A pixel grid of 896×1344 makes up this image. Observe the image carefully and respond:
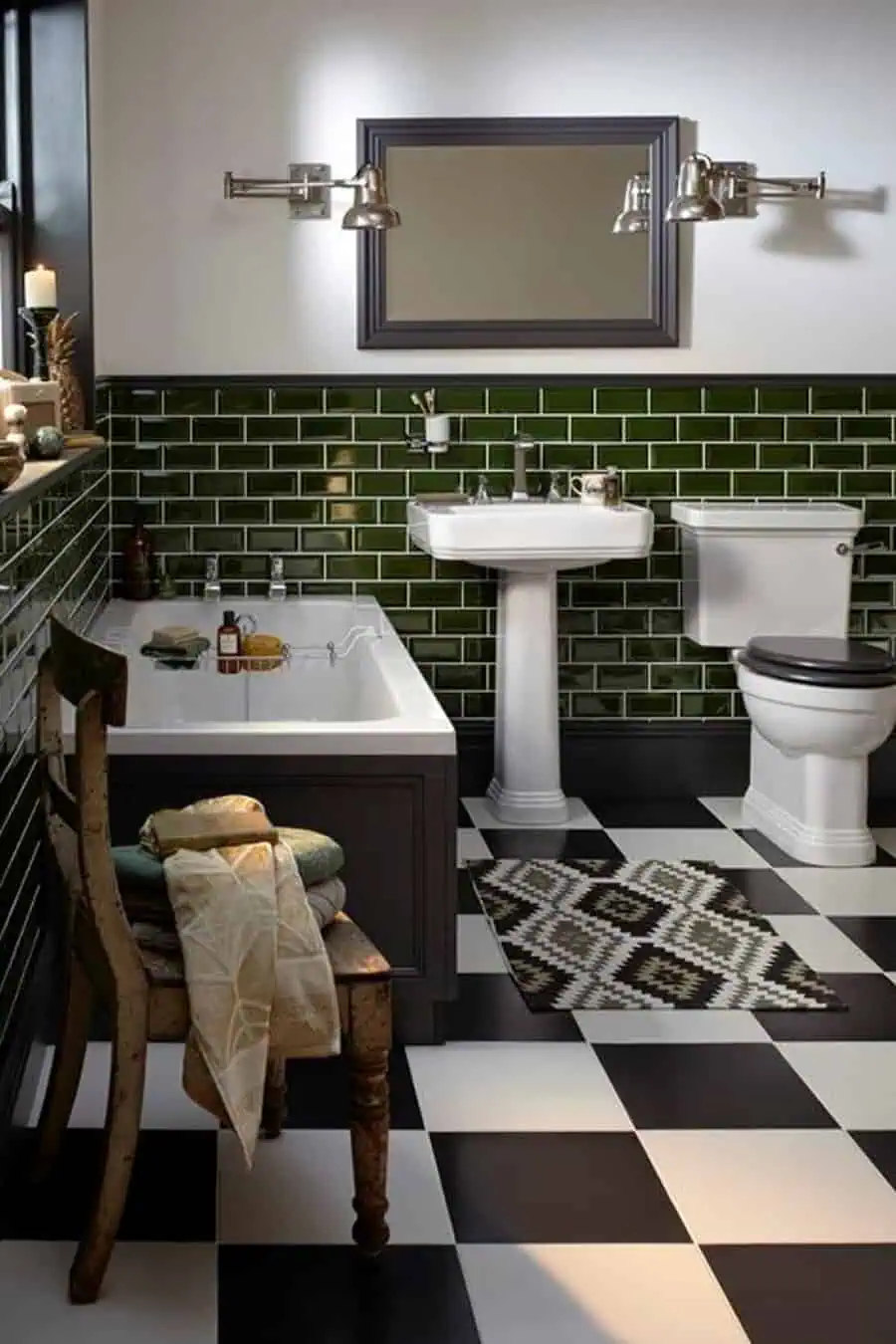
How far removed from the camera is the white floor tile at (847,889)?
14.8ft

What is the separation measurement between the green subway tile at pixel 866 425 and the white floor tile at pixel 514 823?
1.39 m

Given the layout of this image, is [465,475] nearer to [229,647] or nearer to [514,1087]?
[229,647]

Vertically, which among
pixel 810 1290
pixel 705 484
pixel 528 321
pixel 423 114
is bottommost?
pixel 810 1290

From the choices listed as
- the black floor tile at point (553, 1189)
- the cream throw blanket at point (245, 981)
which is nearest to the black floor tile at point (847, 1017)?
the black floor tile at point (553, 1189)

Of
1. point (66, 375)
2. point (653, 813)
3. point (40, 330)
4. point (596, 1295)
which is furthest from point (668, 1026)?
point (66, 375)

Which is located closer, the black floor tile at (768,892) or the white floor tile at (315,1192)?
the white floor tile at (315,1192)

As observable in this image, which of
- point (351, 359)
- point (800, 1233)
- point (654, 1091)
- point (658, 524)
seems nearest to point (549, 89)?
point (351, 359)

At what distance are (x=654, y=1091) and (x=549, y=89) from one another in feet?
10.7

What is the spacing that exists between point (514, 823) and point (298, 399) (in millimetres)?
1420

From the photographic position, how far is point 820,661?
4.93m

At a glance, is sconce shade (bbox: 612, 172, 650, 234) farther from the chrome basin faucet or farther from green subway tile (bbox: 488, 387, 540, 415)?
the chrome basin faucet

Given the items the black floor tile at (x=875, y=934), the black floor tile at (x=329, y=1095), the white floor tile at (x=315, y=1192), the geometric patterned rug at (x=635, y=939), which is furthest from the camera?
the black floor tile at (x=875, y=934)

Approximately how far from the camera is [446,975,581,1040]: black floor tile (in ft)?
11.9

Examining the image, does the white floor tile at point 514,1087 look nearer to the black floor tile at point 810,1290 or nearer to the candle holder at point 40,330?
the black floor tile at point 810,1290
